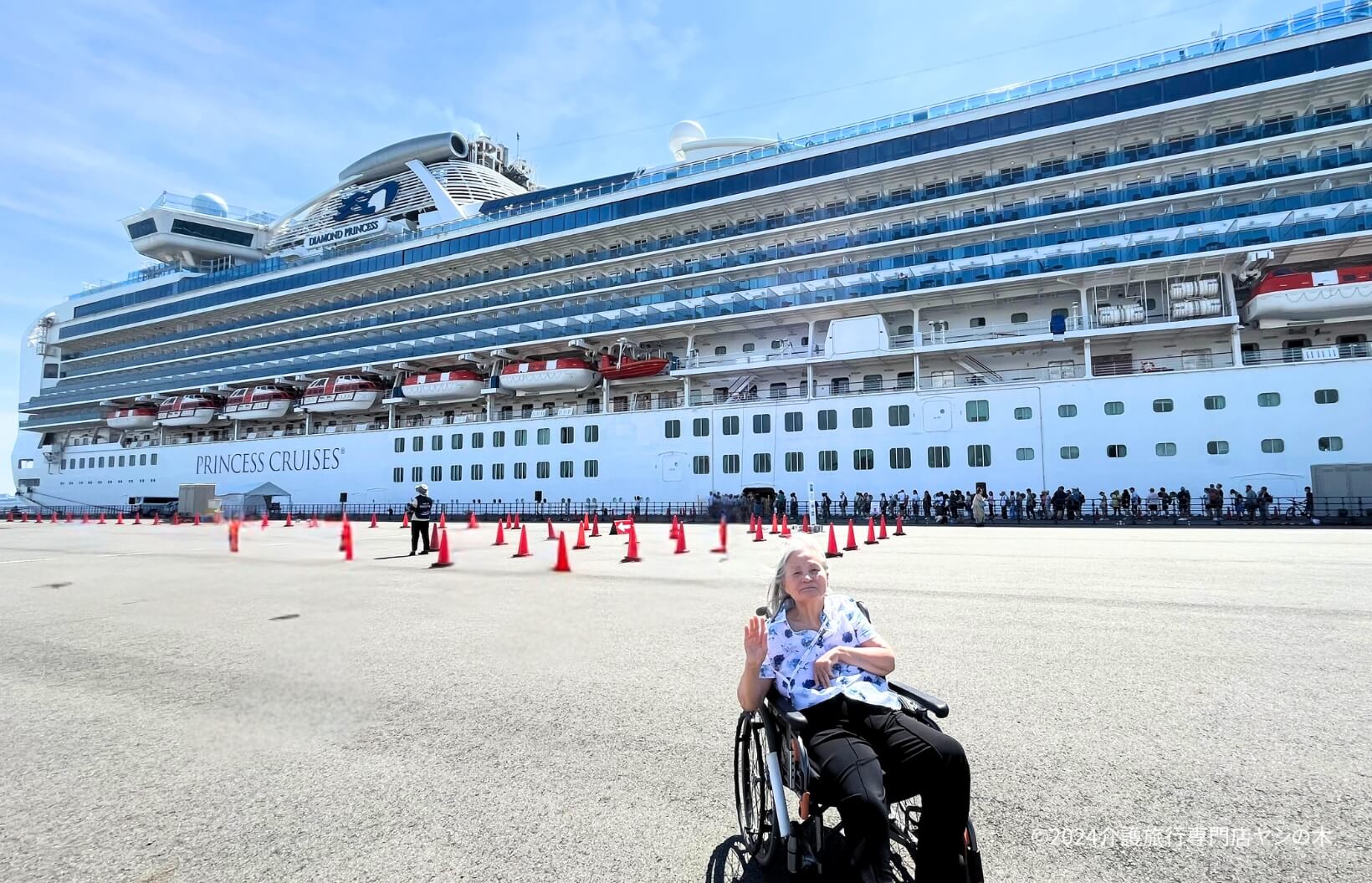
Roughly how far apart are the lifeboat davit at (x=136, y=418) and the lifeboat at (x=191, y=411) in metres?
1.67

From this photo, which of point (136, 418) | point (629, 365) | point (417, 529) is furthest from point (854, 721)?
point (136, 418)

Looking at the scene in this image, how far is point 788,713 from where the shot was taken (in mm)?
2365

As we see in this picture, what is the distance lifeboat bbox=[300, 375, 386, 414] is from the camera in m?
42.8

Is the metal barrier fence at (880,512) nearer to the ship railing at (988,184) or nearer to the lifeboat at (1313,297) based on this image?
the lifeboat at (1313,297)

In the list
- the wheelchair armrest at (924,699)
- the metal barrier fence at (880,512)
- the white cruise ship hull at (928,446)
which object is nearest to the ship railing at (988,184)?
the white cruise ship hull at (928,446)

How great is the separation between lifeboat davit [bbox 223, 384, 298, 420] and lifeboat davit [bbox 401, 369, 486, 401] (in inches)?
477

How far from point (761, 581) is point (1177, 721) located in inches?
244

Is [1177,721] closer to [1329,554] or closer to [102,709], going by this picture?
[102,709]

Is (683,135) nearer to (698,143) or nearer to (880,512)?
(698,143)

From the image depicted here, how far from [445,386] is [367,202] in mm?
21116

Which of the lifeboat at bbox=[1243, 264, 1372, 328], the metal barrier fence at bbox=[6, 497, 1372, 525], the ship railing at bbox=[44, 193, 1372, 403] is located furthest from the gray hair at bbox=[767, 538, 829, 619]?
the lifeboat at bbox=[1243, 264, 1372, 328]

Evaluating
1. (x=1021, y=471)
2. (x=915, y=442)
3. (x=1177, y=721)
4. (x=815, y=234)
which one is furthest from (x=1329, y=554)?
(x=815, y=234)

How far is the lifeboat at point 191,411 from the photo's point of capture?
49.8 m

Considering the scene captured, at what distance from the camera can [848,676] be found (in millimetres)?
2648
